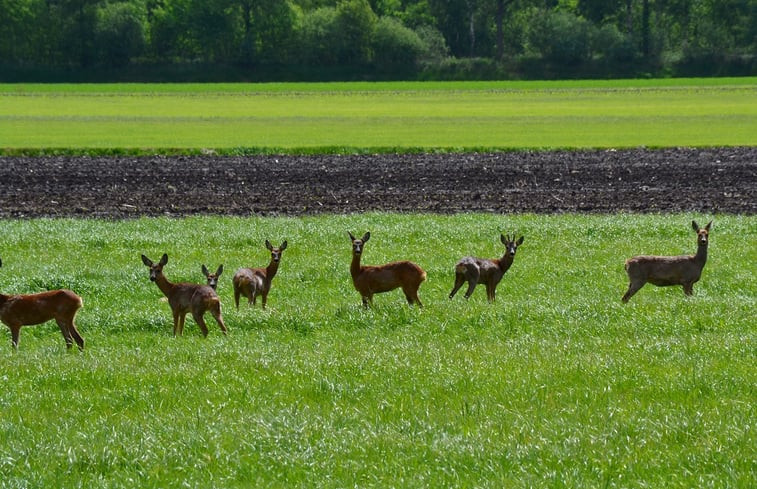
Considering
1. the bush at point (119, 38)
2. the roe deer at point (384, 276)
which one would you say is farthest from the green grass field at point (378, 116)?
the roe deer at point (384, 276)

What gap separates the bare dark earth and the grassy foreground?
1293 centimetres

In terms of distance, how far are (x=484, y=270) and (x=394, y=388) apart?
18.8 feet

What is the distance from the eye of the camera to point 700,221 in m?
28.2

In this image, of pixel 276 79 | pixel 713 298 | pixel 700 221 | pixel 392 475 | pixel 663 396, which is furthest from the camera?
pixel 276 79

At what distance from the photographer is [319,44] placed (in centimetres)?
14200

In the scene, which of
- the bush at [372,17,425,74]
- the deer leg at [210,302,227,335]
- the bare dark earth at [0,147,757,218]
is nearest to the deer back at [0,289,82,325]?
the deer leg at [210,302,227,335]

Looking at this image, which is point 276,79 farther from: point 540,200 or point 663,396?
point 663,396

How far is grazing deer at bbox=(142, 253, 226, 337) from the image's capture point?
14.0 metres

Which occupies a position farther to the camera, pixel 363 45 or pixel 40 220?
pixel 363 45

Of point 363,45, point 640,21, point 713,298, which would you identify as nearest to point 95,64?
point 363,45

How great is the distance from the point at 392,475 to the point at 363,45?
134017 mm

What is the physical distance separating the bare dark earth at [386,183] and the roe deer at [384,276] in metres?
16.4

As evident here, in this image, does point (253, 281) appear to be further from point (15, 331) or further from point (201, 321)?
point (15, 331)

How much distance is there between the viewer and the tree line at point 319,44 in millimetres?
133125
